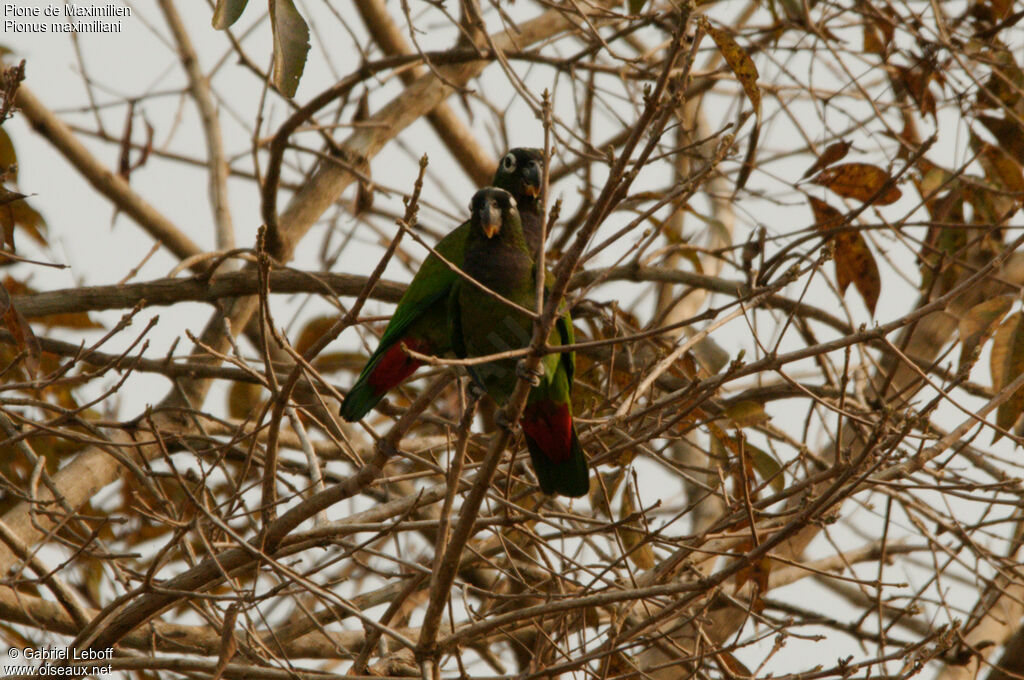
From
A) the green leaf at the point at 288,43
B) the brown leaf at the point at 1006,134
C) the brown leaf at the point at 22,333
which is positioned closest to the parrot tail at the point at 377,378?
the brown leaf at the point at 22,333

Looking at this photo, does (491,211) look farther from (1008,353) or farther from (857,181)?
(1008,353)

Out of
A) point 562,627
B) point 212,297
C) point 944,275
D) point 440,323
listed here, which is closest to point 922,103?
point 944,275

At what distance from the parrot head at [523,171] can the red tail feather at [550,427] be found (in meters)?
1.45

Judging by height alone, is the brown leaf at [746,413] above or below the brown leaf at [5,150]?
below

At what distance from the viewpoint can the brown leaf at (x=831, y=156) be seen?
421 centimetres

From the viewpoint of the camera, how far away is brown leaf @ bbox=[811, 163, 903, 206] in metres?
4.21

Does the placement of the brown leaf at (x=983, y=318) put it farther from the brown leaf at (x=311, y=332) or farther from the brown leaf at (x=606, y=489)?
the brown leaf at (x=311, y=332)

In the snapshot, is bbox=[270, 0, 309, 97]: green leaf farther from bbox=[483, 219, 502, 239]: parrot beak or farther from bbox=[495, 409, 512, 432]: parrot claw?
bbox=[495, 409, 512, 432]: parrot claw

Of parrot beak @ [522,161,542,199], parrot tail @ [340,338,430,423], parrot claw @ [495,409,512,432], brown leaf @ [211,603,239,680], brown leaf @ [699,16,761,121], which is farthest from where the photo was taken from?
parrot beak @ [522,161,542,199]

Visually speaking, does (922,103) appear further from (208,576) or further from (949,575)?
(208,576)

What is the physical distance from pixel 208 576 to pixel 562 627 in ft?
4.51

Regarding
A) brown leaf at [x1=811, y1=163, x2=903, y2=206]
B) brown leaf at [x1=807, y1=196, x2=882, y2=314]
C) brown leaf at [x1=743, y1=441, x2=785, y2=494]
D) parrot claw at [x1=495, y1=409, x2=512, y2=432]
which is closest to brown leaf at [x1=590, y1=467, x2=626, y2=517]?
brown leaf at [x1=743, y1=441, x2=785, y2=494]

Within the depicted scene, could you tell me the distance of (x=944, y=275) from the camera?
503cm

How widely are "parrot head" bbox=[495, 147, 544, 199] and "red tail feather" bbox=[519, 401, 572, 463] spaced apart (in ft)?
4.75
